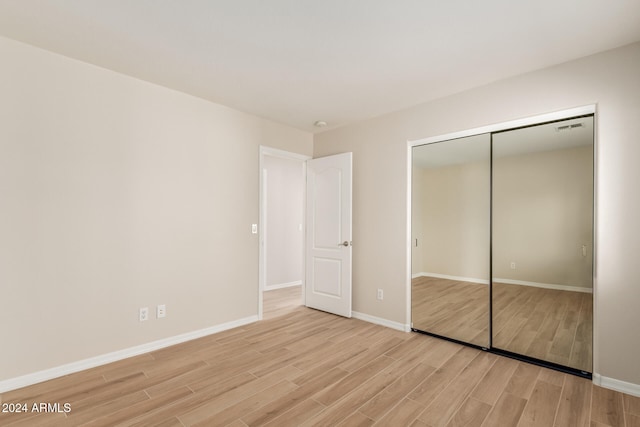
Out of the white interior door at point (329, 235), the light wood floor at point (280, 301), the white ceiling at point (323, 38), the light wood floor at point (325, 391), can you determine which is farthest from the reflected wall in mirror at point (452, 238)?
the light wood floor at point (280, 301)

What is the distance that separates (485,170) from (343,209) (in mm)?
1763

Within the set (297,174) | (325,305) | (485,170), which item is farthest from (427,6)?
(297,174)

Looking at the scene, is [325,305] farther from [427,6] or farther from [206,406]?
[427,6]

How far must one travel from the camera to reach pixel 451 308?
131 inches

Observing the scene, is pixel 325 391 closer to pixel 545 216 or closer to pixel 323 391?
pixel 323 391

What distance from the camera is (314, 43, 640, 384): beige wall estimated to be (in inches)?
89.5

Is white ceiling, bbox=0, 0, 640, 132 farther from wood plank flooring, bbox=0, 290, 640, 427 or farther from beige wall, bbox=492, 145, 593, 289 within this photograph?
wood plank flooring, bbox=0, 290, 640, 427

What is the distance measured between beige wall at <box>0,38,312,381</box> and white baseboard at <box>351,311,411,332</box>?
146 centimetres

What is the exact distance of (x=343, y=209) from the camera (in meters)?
4.12

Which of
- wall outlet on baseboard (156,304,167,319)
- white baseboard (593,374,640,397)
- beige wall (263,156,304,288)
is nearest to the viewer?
white baseboard (593,374,640,397)

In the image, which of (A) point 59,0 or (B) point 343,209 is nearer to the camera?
(A) point 59,0

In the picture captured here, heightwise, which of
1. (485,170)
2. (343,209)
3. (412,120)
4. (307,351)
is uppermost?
(412,120)

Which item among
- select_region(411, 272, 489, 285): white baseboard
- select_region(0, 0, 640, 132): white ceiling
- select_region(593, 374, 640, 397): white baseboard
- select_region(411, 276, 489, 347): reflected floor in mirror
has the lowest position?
select_region(593, 374, 640, 397): white baseboard

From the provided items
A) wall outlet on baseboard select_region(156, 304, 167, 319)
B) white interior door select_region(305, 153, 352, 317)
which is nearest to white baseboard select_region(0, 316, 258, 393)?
wall outlet on baseboard select_region(156, 304, 167, 319)
